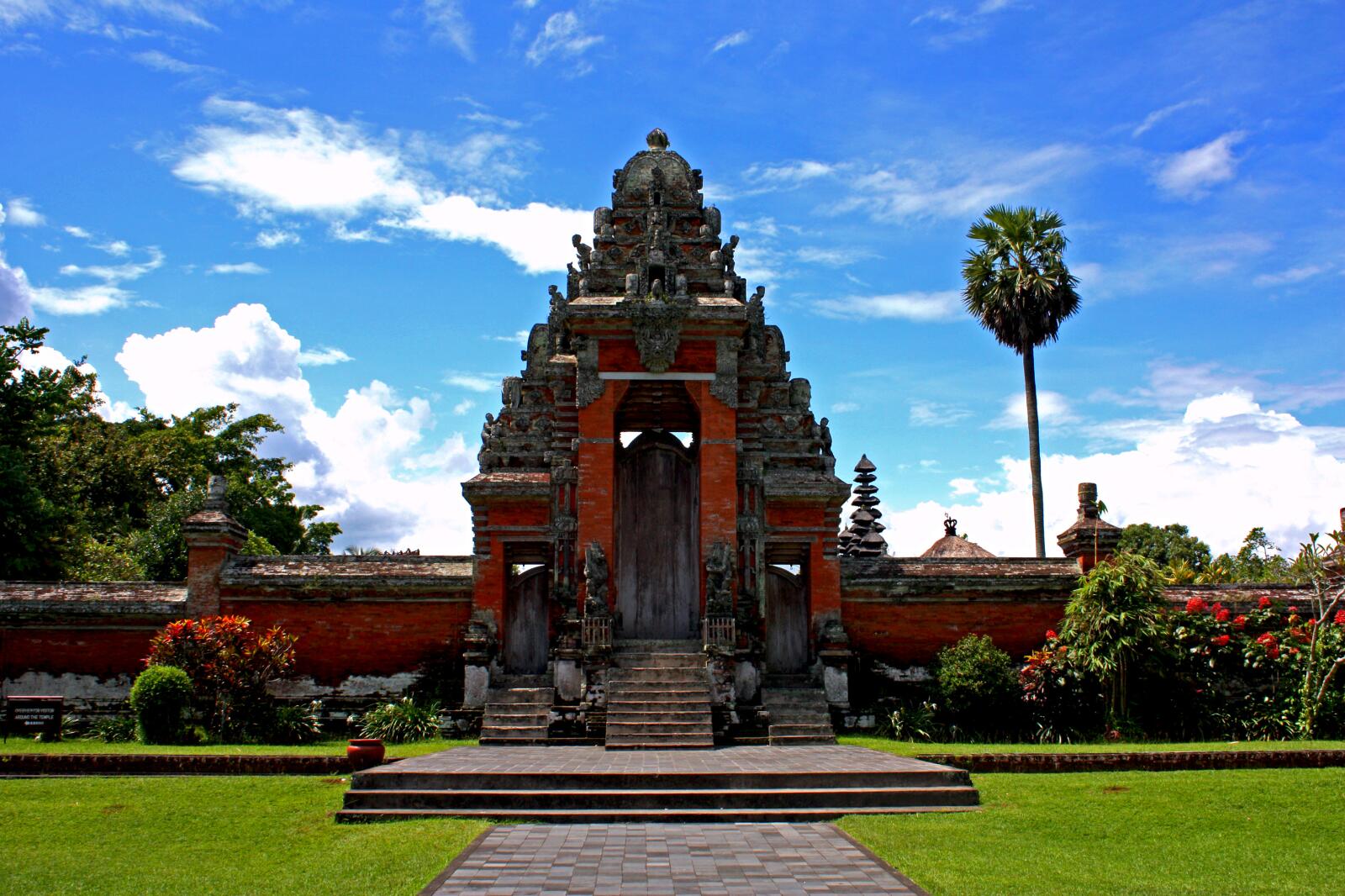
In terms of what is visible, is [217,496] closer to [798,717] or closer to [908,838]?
[798,717]

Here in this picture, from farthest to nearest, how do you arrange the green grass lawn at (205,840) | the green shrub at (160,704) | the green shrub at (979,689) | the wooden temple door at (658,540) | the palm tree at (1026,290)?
the palm tree at (1026,290)
the wooden temple door at (658,540)
the green shrub at (979,689)
the green shrub at (160,704)
the green grass lawn at (205,840)

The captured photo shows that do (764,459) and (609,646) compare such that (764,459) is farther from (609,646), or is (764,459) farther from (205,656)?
(205,656)

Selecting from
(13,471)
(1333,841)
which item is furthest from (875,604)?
(13,471)

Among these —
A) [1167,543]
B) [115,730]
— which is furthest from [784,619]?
[1167,543]

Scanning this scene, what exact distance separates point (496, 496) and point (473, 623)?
6.73ft

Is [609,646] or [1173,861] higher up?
[609,646]

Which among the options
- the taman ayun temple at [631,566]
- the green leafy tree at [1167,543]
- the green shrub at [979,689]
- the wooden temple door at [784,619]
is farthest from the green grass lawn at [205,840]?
the green leafy tree at [1167,543]

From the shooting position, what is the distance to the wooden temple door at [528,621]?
18234 millimetres

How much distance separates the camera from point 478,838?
905 centimetres

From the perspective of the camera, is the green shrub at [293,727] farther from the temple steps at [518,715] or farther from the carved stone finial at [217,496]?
the carved stone finial at [217,496]

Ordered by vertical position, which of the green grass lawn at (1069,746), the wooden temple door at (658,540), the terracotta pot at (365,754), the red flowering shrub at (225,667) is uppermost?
the wooden temple door at (658,540)

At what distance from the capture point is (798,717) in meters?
15.1

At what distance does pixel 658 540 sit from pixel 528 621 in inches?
105

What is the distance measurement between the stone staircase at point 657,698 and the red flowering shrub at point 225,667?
5.34 metres
